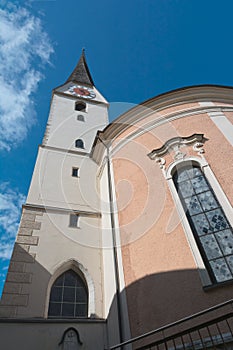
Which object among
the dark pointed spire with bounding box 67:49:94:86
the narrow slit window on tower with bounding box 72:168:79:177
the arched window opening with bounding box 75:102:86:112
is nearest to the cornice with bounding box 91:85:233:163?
the narrow slit window on tower with bounding box 72:168:79:177

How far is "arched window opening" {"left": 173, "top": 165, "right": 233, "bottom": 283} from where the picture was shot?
476 centimetres

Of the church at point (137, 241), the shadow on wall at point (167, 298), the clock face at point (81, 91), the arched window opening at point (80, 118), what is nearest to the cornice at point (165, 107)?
the church at point (137, 241)

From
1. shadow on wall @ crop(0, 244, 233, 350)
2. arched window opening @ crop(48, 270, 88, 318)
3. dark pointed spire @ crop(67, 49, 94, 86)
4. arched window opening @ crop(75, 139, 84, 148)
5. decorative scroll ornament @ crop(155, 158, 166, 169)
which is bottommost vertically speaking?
shadow on wall @ crop(0, 244, 233, 350)

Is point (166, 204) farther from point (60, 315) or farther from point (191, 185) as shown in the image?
point (60, 315)

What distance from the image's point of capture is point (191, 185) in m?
6.38

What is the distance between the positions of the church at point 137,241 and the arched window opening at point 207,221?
0.9 inches

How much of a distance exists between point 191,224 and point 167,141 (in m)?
2.92

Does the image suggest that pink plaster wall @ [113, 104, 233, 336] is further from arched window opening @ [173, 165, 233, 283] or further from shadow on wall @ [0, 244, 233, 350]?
arched window opening @ [173, 165, 233, 283]

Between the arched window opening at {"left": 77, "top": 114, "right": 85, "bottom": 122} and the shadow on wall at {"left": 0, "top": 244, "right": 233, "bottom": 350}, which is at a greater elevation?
the arched window opening at {"left": 77, "top": 114, "right": 85, "bottom": 122}

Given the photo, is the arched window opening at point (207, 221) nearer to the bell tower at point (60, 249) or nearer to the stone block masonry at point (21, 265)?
the bell tower at point (60, 249)

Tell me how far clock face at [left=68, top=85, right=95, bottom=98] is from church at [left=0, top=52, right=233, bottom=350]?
963cm

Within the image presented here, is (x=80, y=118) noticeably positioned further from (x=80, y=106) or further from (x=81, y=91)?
(x=81, y=91)

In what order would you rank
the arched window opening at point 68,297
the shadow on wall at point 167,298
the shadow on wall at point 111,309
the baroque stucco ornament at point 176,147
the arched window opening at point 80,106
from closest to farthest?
the shadow on wall at point 167,298
the shadow on wall at point 111,309
the arched window opening at point 68,297
the baroque stucco ornament at point 176,147
the arched window opening at point 80,106

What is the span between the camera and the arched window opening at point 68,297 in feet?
17.7
